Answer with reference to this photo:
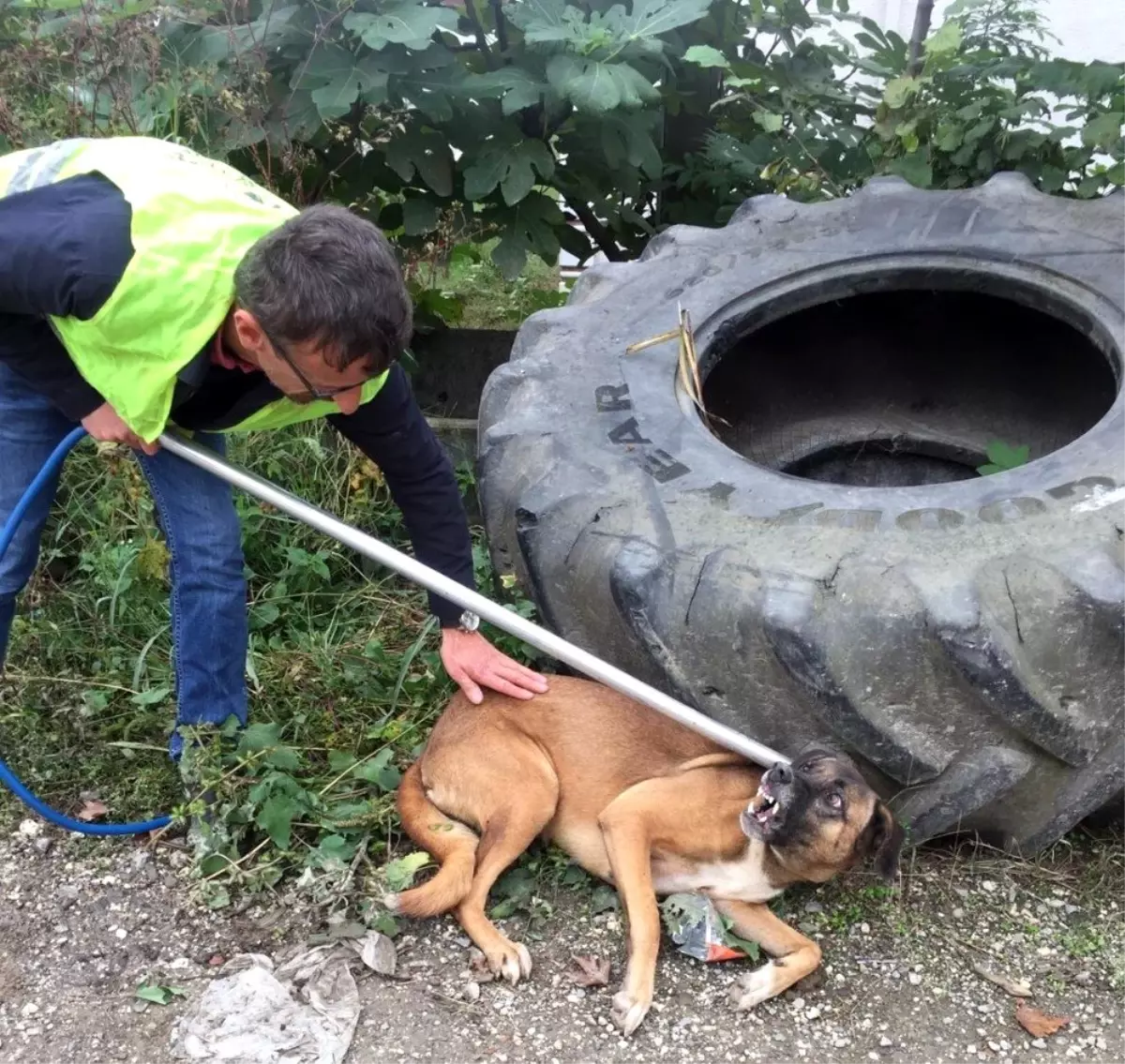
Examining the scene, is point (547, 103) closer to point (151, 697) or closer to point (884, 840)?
point (151, 697)

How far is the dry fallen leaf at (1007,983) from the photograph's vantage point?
2.57 meters

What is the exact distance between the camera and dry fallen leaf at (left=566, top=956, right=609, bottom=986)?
2.65 meters

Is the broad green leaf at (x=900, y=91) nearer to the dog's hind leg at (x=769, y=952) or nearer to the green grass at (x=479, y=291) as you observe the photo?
the green grass at (x=479, y=291)

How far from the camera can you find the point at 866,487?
273 centimetres

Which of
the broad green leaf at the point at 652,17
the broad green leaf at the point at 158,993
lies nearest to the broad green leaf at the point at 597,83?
the broad green leaf at the point at 652,17

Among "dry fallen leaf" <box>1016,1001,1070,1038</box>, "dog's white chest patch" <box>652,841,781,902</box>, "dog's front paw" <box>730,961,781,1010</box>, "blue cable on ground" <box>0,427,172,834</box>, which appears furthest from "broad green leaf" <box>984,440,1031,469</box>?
"blue cable on ground" <box>0,427,172,834</box>

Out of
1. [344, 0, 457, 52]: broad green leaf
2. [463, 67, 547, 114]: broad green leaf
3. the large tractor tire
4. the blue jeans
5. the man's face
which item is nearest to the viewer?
the man's face

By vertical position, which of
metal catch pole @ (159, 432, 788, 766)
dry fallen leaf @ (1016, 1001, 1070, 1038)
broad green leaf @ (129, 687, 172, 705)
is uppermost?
metal catch pole @ (159, 432, 788, 766)

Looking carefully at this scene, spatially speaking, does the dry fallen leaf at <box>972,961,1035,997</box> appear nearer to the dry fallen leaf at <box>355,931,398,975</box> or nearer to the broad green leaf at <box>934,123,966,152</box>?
the dry fallen leaf at <box>355,931,398,975</box>

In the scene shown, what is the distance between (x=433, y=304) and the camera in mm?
4820

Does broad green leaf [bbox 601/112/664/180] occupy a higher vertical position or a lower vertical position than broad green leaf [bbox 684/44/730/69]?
lower

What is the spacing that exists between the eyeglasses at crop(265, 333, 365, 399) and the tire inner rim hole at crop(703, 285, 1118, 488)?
159 centimetres

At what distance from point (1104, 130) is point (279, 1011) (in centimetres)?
353

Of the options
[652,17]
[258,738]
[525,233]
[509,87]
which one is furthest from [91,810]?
[652,17]
